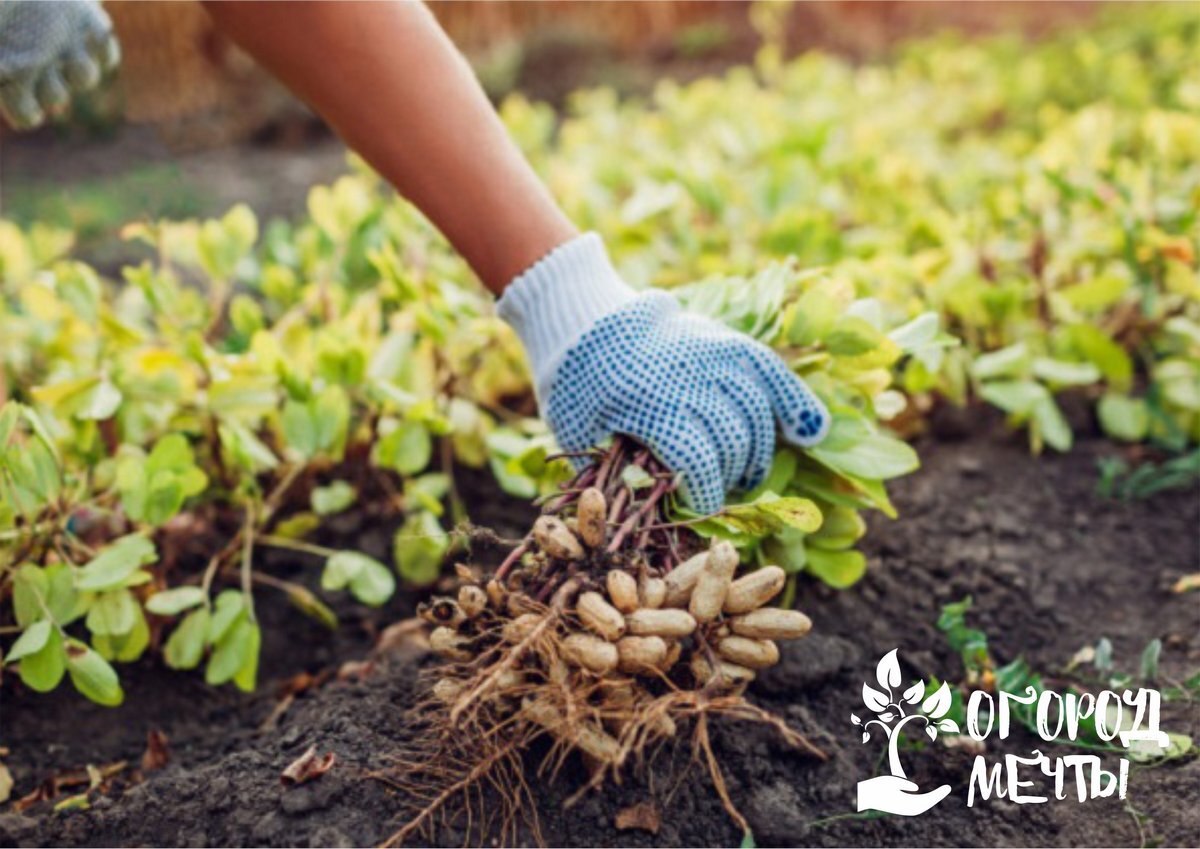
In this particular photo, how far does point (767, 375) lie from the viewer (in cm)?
153

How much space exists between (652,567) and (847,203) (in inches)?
67.8

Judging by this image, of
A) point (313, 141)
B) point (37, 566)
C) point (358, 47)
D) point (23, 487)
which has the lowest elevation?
point (313, 141)

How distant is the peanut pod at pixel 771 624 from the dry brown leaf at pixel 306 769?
475 millimetres

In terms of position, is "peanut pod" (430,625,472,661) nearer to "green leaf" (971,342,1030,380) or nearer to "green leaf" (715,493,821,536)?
"green leaf" (715,493,821,536)

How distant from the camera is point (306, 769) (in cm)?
133

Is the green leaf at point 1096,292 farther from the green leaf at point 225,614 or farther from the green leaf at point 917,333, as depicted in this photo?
the green leaf at point 225,614

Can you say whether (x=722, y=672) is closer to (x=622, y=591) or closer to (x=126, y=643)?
(x=622, y=591)

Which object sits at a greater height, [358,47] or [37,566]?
[358,47]

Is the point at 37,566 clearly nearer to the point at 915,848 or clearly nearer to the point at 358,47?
the point at 358,47

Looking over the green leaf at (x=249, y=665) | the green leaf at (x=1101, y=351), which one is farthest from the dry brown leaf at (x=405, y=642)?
the green leaf at (x=1101, y=351)

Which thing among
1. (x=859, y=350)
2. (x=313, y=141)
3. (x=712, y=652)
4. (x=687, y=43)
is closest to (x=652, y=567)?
(x=712, y=652)

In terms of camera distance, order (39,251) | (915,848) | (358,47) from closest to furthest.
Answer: (915,848) → (358,47) → (39,251)

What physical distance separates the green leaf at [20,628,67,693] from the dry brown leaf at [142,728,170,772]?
16 cm

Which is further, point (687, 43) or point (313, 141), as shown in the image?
point (687, 43)
